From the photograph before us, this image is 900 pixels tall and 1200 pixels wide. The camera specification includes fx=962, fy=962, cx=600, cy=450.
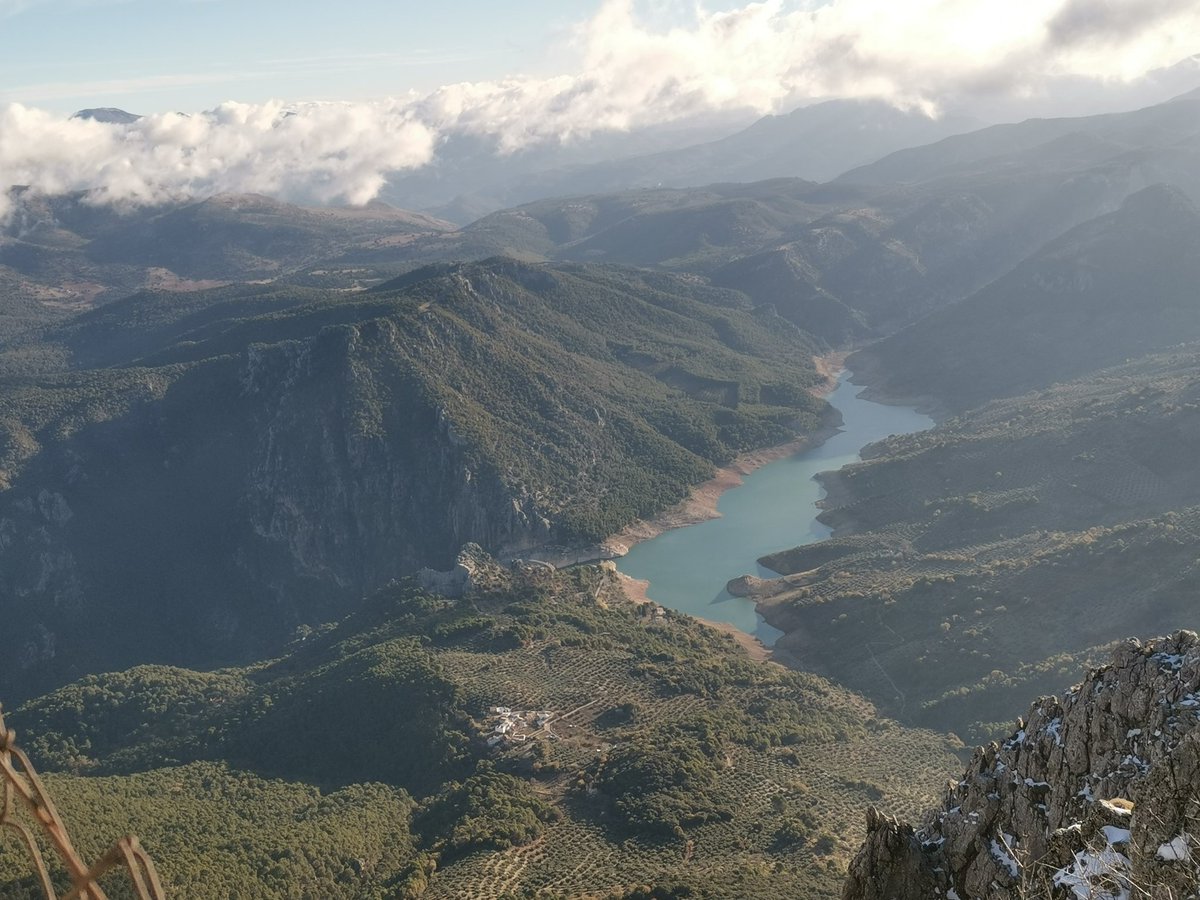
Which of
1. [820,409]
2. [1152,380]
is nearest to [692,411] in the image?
[820,409]

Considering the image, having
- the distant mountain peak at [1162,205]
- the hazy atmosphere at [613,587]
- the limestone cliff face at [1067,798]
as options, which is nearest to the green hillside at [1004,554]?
the hazy atmosphere at [613,587]

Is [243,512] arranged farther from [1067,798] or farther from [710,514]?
[1067,798]

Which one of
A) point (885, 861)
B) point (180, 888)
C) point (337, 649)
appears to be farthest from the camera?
point (337, 649)

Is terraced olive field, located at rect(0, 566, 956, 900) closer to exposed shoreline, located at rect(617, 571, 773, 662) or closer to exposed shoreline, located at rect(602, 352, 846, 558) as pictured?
exposed shoreline, located at rect(617, 571, 773, 662)

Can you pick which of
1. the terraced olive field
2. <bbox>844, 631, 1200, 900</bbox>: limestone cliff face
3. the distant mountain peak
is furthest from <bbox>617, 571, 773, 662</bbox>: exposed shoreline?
the distant mountain peak

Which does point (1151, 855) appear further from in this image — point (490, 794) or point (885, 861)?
point (490, 794)

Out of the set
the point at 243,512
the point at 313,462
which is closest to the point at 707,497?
the point at 313,462

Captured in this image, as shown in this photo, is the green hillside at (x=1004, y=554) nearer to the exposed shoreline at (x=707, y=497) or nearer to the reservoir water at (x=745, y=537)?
the reservoir water at (x=745, y=537)
